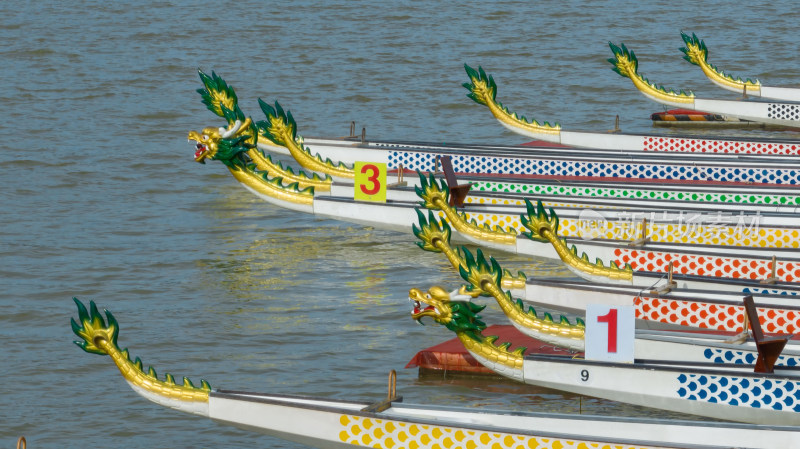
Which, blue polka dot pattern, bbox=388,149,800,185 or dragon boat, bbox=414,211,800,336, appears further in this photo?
blue polka dot pattern, bbox=388,149,800,185

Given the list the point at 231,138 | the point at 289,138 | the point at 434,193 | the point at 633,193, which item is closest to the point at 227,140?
the point at 231,138

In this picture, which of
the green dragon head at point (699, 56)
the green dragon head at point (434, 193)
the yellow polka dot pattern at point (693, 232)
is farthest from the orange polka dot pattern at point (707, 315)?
the green dragon head at point (699, 56)

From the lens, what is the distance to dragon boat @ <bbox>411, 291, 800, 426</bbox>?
1027 centimetres

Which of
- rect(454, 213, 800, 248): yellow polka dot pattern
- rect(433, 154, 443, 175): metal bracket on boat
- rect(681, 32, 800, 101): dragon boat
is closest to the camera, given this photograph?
rect(454, 213, 800, 248): yellow polka dot pattern

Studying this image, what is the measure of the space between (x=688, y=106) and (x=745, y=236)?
1024 cm

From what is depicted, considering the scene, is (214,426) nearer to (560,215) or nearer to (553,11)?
(560,215)

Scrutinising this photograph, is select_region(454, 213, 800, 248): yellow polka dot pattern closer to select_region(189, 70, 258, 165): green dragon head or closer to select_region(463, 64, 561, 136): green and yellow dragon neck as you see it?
select_region(189, 70, 258, 165): green dragon head

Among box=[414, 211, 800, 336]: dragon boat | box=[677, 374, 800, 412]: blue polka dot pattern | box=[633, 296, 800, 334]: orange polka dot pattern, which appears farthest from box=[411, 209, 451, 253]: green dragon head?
box=[677, 374, 800, 412]: blue polka dot pattern

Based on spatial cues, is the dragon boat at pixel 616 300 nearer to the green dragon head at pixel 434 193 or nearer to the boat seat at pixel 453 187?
the green dragon head at pixel 434 193

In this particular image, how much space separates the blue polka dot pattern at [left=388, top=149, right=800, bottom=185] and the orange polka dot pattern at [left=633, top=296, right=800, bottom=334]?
255 inches

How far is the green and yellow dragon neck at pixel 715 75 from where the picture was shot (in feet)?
84.3

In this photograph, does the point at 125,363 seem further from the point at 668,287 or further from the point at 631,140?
the point at 631,140

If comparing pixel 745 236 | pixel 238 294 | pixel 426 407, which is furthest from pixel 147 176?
pixel 426 407

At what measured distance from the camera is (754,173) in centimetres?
1836
